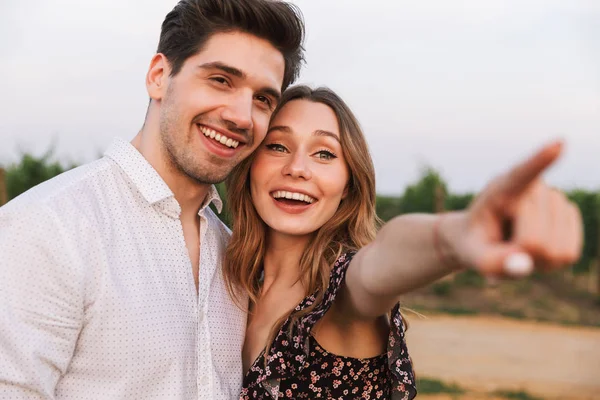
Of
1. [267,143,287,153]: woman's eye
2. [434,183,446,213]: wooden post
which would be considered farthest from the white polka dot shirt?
[434,183,446,213]: wooden post

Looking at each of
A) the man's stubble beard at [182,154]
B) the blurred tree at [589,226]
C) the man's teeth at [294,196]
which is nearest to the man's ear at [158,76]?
the man's stubble beard at [182,154]

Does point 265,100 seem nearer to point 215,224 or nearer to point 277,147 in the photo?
point 277,147

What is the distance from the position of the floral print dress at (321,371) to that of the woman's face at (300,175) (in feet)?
1.52

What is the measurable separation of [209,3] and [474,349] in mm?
9238

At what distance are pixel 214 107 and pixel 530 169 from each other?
1807 mm

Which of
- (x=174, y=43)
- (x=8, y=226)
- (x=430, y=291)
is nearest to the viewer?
(x=8, y=226)

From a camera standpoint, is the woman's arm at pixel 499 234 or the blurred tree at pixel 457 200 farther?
the blurred tree at pixel 457 200

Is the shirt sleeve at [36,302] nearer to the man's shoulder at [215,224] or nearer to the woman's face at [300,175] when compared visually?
the man's shoulder at [215,224]

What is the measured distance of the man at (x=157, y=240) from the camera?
2.15 metres

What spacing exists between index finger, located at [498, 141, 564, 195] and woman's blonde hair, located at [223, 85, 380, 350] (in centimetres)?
177

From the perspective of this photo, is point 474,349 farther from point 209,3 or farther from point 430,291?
point 209,3

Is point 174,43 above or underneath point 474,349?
above

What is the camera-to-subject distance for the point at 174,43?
2.93 m

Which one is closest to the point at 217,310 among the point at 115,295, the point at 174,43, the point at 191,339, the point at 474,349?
the point at 191,339
